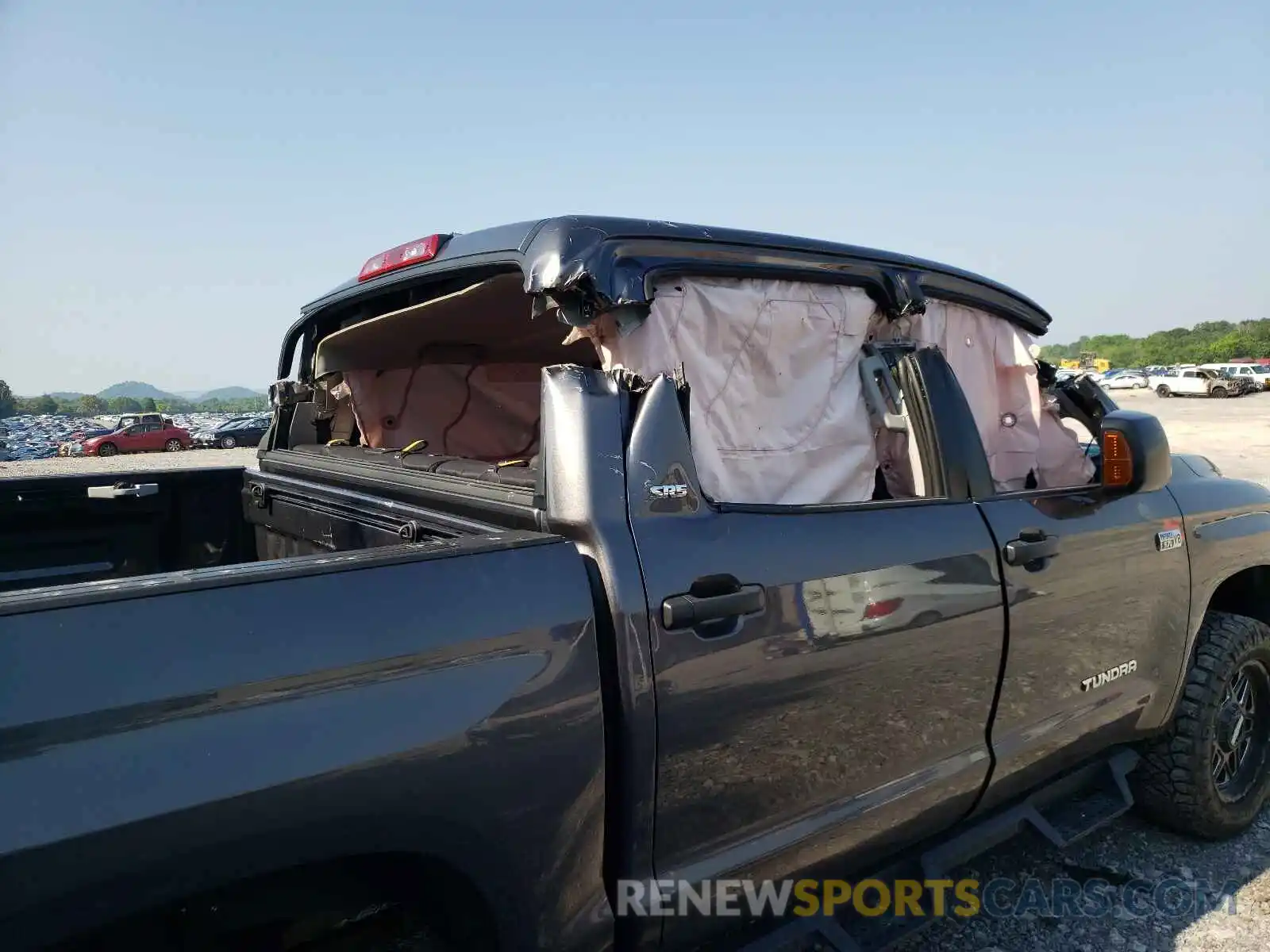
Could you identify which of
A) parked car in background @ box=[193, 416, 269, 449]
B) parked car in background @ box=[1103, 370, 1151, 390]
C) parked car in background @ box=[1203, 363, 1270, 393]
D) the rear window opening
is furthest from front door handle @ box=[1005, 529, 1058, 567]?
parked car in background @ box=[1103, 370, 1151, 390]

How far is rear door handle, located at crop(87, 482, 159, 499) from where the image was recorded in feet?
10.1

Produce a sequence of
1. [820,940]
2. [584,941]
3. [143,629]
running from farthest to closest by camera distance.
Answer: [820,940] < [584,941] < [143,629]

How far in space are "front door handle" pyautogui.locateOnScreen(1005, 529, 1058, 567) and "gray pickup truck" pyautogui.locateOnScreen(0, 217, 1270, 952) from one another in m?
0.01

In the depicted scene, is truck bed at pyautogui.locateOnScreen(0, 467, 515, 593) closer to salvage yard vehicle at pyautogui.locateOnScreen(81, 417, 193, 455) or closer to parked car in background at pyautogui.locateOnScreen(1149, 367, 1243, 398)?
salvage yard vehicle at pyautogui.locateOnScreen(81, 417, 193, 455)

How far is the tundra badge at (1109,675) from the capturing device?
8.41ft

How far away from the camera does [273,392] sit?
3.51 metres

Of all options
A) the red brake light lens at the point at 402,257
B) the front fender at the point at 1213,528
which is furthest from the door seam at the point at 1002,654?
the red brake light lens at the point at 402,257

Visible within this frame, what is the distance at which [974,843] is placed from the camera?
94.7 inches

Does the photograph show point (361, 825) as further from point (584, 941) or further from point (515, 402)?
point (515, 402)

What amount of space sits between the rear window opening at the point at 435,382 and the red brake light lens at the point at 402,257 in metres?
0.16

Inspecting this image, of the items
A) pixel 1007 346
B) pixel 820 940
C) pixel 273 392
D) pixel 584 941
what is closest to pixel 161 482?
pixel 273 392

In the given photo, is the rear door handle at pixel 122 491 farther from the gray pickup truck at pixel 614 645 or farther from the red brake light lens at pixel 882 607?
the red brake light lens at pixel 882 607

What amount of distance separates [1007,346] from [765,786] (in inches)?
79.2

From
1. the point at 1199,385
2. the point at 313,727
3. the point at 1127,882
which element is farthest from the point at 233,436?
the point at 1199,385
